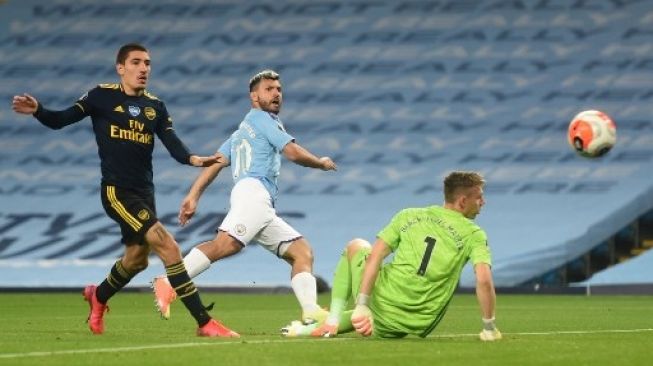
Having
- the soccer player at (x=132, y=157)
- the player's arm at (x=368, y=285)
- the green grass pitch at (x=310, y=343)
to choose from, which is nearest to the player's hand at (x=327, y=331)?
the green grass pitch at (x=310, y=343)

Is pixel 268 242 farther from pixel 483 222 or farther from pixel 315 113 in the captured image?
pixel 315 113

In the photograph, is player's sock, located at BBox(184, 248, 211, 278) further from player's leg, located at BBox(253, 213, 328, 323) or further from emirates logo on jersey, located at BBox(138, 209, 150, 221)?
emirates logo on jersey, located at BBox(138, 209, 150, 221)

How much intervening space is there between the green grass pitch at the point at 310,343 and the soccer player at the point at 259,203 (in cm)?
52

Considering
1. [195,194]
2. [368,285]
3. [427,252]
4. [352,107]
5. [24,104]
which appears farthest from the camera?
[352,107]

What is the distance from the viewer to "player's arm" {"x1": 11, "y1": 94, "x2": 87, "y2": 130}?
9.54m

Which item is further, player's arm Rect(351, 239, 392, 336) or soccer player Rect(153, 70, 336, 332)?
soccer player Rect(153, 70, 336, 332)

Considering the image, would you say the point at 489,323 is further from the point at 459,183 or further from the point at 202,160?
the point at 202,160

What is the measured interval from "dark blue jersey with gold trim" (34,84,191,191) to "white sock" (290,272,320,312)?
47.8 inches

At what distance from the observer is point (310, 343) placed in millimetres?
8461

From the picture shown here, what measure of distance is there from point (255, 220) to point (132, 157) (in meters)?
1.02

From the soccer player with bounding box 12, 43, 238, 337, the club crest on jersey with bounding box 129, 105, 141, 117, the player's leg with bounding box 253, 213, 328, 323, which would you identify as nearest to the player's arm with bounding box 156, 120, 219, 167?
the soccer player with bounding box 12, 43, 238, 337

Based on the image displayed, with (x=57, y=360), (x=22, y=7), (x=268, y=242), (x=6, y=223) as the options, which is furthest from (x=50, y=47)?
(x=57, y=360)

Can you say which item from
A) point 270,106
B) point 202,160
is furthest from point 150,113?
point 270,106

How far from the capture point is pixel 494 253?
2450 cm
